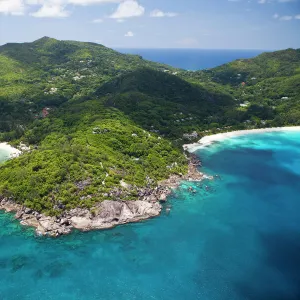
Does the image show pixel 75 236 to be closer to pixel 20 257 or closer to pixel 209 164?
pixel 20 257

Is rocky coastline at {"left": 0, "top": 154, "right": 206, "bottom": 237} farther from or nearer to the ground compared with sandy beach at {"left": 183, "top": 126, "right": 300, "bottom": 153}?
nearer to the ground

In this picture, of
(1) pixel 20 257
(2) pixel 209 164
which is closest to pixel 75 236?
(1) pixel 20 257

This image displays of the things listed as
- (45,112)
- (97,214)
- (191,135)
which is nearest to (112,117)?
(191,135)

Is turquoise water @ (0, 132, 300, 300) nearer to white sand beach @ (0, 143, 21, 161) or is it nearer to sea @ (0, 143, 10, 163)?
sea @ (0, 143, 10, 163)

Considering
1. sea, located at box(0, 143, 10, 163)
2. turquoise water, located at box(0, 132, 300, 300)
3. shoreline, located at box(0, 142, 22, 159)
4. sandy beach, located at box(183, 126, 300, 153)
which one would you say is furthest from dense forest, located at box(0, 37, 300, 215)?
turquoise water, located at box(0, 132, 300, 300)

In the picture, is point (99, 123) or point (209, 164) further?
point (99, 123)
